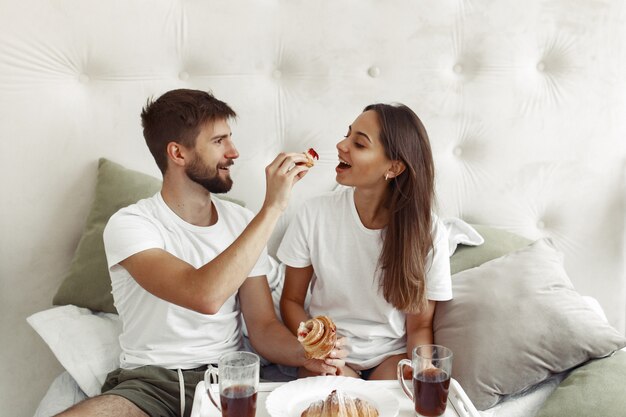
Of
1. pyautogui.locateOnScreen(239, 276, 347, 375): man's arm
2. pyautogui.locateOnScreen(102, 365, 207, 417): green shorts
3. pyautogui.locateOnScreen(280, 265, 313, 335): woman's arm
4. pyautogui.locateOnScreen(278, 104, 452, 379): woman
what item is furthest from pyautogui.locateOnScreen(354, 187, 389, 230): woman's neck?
pyautogui.locateOnScreen(102, 365, 207, 417): green shorts

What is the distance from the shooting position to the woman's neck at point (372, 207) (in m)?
1.70

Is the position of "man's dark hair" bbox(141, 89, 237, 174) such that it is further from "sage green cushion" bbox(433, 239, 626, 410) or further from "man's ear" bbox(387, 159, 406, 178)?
"sage green cushion" bbox(433, 239, 626, 410)

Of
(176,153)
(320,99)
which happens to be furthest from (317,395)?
(320,99)

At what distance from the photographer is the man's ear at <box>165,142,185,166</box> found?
163 cm

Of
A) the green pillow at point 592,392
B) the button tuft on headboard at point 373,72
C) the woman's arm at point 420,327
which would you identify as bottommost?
the green pillow at point 592,392

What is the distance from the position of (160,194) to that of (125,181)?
30cm

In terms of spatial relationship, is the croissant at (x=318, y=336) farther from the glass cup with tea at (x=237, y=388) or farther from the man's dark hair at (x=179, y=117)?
the man's dark hair at (x=179, y=117)

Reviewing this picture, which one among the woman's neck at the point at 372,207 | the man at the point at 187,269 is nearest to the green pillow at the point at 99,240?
the man at the point at 187,269

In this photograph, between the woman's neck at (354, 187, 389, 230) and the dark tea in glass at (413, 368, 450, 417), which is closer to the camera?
the dark tea in glass at (413, 368, 450, 417)

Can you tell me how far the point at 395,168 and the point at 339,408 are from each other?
680mm

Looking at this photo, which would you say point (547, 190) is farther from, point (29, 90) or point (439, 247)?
point (29, 90)

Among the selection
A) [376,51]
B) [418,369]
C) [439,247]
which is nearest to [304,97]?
[376,51]

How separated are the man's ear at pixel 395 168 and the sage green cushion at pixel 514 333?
1.09 ft

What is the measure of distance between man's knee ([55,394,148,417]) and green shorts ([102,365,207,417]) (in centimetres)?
1
